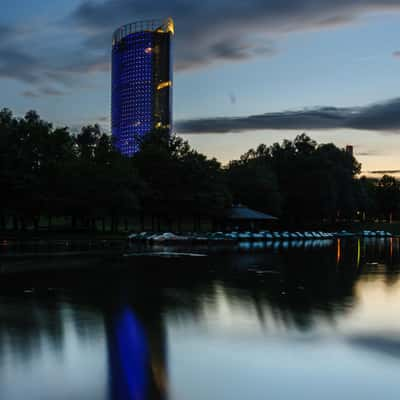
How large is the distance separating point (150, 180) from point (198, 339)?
57.7m

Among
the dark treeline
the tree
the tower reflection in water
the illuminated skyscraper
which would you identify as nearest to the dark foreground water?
the tower reflection in water

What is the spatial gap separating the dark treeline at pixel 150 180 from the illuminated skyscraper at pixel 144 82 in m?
91.2

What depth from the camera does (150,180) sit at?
69.0 m

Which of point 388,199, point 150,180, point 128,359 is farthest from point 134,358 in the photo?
point 388,199

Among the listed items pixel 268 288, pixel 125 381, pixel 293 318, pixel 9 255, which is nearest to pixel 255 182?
pixel 9 255

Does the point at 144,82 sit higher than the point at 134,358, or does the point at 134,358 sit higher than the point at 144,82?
the point at 144,82

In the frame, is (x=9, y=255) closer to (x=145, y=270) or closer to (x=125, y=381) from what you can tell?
(x=145, y=270)

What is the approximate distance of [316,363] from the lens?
33.2 feet

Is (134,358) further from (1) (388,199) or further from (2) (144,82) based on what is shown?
(2) (144,82)

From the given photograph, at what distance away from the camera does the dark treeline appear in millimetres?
54906

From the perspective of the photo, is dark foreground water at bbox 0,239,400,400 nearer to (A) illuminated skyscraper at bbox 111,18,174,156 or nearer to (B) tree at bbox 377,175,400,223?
(B) tree at bbox 377,175,400,223

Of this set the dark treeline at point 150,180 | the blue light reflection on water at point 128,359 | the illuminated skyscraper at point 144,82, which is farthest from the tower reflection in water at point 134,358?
the illuminated skyscraper at point 144,82

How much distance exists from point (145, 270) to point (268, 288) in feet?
25.5

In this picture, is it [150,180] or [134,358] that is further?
[150,180]
